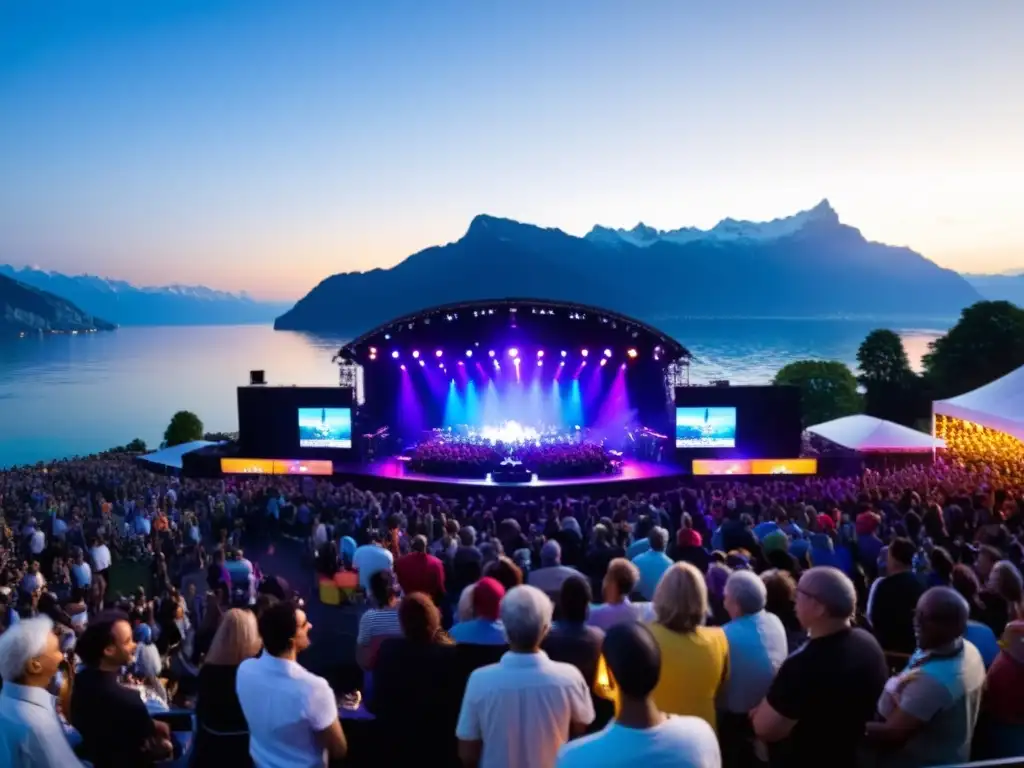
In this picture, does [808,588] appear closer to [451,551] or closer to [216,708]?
[216,708]

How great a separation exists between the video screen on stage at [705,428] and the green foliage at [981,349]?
1708 centimetres

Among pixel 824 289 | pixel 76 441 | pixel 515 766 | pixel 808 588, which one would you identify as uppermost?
pixel 824 289

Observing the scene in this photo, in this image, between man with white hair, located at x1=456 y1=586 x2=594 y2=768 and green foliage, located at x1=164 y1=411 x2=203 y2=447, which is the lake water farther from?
man with white hair, located at x1=456 y1=586 x2=594 y2=768

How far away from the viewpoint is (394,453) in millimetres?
21500

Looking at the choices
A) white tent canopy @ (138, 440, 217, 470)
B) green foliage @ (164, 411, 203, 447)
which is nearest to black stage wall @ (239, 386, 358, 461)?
white tent canopy @ (138, 440, 217, 470)

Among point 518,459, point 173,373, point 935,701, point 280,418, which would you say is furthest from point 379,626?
point 173,373

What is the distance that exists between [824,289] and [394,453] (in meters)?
183

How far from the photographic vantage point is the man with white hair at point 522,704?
2408 millimetres

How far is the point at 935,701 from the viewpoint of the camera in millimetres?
2641

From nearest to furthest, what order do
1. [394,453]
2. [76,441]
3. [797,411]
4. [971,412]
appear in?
[971,412]
[797,411]
[394,453]
[76,441]

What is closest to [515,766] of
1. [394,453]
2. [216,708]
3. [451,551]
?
[216,708]

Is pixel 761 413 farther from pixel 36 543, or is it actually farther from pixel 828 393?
pixel 828 393

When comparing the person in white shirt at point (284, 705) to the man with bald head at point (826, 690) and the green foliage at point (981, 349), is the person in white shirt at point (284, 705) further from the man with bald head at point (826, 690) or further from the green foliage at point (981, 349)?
the green foliage at point (981, 349)

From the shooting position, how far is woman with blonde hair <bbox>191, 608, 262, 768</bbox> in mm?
2688
